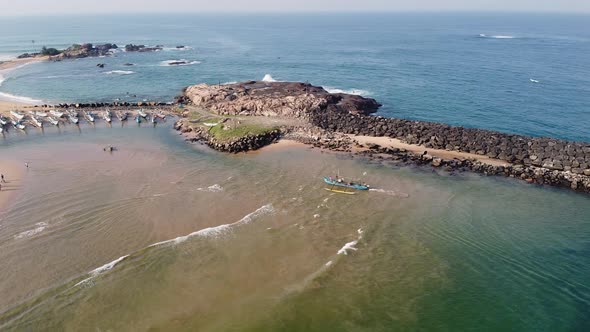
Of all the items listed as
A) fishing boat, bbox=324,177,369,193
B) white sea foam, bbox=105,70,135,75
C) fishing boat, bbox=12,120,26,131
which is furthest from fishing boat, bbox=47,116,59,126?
fishing boat, bbox=324,177,369,193

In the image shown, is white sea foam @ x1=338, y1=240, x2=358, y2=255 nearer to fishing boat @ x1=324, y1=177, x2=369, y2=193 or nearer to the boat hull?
fishing boat @ x1=324, y1=177, x2=369, y2=193

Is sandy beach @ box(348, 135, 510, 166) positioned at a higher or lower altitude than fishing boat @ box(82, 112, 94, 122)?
lower

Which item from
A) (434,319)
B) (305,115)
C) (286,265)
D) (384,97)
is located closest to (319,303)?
(286,265)

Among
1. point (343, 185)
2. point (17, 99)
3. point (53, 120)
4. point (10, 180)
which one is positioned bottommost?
point (343, 185)

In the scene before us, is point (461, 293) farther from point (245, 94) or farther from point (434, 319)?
point (245, 94)

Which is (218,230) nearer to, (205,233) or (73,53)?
(205,233)

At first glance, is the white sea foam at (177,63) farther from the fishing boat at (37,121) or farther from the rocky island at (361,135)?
the fishing boat at (37,121)

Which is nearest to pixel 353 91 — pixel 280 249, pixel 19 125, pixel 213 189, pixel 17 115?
pixel 213 189

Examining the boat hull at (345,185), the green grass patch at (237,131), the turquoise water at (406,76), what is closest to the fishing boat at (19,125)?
the turquoise water at (406,76)
